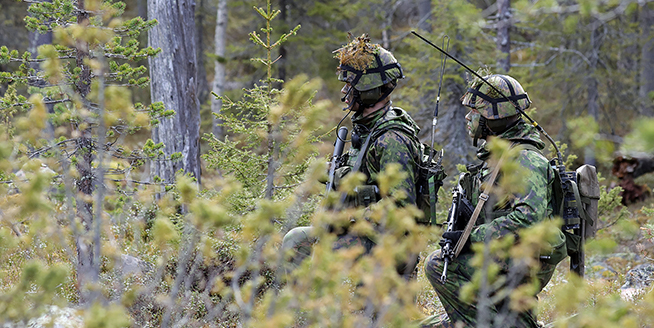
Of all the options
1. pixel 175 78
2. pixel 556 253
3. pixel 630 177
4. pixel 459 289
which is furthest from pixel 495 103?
pixel 630 177

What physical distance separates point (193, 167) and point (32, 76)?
3010 millimetres

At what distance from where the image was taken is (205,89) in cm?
1939

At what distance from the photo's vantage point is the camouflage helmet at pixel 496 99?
4297 millimetres

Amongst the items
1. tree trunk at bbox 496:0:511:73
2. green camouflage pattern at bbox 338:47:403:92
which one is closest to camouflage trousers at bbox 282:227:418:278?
green camouflage pattern at bbox 338:47:403:92

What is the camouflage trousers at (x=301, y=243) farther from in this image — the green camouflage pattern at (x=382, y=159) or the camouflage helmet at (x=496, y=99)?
the camouflage helmet at (x=496, y=99)

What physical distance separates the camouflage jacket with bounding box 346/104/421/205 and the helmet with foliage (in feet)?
0.57

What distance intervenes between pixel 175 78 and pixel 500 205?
5105 millimetres

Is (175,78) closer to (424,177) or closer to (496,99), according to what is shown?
(424,177)

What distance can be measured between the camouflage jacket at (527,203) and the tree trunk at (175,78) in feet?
15.7

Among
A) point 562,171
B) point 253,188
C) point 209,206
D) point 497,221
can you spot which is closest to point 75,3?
point 253,188

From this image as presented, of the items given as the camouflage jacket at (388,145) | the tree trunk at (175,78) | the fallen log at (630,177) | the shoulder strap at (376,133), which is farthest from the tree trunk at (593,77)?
the shoulder strap at (376,133)

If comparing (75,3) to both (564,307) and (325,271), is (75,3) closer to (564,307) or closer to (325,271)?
(325,271)

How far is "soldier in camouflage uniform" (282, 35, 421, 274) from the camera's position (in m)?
4.21

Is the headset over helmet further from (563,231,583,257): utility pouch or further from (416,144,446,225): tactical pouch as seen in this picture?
(563,231,583,257): utility pouch
